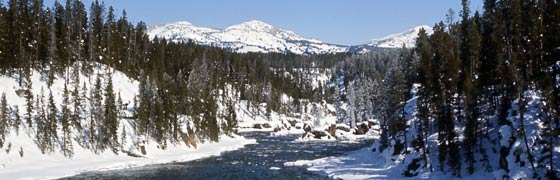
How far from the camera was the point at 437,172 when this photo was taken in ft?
146

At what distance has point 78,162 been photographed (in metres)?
58.7

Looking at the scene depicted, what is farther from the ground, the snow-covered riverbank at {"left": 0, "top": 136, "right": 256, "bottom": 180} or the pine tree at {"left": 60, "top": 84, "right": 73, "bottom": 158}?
the pine tree at {"left": 60, "top": 84, "right": 73, "bottom": 158}

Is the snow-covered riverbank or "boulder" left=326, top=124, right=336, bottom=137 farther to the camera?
"boulder" left=326, top=124, right=336, bottom=137

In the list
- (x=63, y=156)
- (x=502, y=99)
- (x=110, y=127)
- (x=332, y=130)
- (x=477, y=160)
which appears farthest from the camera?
(x=332, y=130)

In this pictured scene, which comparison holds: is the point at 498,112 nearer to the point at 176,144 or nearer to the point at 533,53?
the point at 533,53

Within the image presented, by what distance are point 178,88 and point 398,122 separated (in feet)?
162

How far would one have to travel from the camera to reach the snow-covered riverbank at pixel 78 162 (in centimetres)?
4953

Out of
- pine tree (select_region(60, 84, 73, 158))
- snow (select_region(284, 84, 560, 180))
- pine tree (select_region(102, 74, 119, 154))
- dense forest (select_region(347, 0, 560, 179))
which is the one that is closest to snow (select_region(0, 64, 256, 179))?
pine tree (select_region(60, 84, 73, 158))

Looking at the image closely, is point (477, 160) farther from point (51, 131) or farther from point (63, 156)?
point (51, 131)

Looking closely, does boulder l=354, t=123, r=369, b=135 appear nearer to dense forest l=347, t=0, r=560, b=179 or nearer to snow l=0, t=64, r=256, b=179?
snow l=0, t=64, r=256, b=179

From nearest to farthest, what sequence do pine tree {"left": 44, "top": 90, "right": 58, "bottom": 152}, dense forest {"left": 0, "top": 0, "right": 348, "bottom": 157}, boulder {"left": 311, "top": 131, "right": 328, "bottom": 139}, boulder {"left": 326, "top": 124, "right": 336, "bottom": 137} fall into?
pine tree {"left": 44, "top": 90, "right": 58, "bottom": 152}, dense forest {"left": 0, "top": 0, "right": 348, "bottom": 157}, boulder {"left": 311, "top": 131, "right": 328, "bottom": 139}, boulder {"left": 326, "top": 124, "right": 336, "bottom": 137}

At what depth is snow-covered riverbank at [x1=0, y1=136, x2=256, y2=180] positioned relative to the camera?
49531mm

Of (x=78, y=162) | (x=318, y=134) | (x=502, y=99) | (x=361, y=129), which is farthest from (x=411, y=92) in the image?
(x=78, y=162)

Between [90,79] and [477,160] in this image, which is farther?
[90,79]
